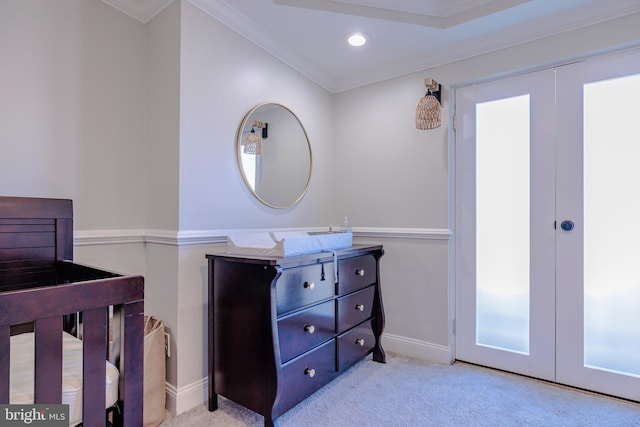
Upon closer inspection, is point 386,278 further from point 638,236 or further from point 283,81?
point 283,81

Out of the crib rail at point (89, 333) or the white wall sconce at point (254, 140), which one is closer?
the crib rail at point (89, 333)

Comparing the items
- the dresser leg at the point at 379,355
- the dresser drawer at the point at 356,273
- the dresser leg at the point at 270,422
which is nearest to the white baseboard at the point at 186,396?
the dresser leg at the point at 270,422

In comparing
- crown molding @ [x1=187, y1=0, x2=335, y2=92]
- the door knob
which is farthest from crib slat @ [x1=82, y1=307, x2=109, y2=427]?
the door knob

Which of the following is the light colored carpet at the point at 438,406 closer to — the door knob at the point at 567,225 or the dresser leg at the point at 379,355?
the dresser leg at the point at 379,355

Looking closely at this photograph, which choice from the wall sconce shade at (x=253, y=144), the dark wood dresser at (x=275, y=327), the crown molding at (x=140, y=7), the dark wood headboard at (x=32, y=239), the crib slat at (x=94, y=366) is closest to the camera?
the crib slat at (x=94, y=366)

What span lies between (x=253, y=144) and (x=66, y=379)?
1570mm

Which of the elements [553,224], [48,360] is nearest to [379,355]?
[553,224]

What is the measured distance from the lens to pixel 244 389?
5.38ft

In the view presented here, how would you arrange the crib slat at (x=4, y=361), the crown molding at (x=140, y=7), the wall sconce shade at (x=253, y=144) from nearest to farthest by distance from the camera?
1. the crib slat at (x=4, y=361)
2. the crown molding at (x=140, y=7)
3. the wall sconce shade at (x=253, y=144)

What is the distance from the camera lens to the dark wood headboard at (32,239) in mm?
1413

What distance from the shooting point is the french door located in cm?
186

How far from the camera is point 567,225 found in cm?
200

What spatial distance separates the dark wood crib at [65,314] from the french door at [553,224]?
2.14 m

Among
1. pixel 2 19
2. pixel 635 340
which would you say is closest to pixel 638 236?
pixel 635 340
